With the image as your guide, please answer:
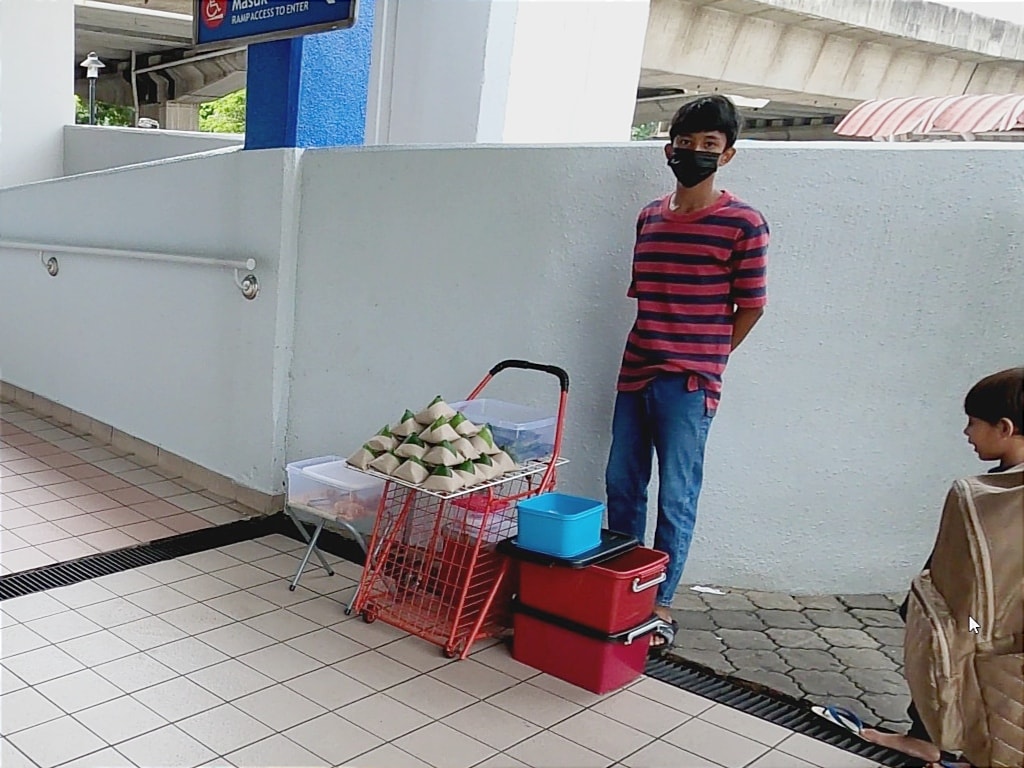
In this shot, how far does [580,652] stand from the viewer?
2.68m

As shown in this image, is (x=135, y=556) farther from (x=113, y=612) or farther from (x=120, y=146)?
(x=120, y=146)

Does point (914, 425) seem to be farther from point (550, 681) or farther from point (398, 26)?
point (398, 26)

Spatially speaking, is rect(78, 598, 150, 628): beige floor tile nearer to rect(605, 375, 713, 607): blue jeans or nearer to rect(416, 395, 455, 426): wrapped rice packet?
rect(416, 395, 455, 426): wrapped rice packet

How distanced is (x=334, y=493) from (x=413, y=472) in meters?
0.57

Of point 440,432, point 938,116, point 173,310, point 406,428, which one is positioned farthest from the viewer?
point 938,116

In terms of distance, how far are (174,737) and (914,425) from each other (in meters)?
2.49

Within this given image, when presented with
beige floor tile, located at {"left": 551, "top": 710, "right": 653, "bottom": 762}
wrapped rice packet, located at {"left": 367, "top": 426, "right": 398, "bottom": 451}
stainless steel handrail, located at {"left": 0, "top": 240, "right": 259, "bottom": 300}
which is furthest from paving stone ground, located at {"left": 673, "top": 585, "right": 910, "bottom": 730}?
stainless steel handrail, located at {"left": 0, "top": 240, "right": 259, "bottom": 300}

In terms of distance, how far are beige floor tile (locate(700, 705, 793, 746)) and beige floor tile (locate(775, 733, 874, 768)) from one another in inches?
1.2

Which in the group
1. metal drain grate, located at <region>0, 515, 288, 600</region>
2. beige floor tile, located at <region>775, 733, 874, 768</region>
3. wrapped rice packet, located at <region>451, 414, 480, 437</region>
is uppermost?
wrapped rice packet, located at <region>451, 414, 480, 437</region>

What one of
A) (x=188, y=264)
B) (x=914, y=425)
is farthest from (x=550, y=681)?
(x=188, y=264)

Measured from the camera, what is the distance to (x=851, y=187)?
3.00 metres

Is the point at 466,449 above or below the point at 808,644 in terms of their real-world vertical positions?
above

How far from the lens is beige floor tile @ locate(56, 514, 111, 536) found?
3662mm

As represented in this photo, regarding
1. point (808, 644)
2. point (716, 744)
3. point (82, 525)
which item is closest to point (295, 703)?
point (716, 744)
